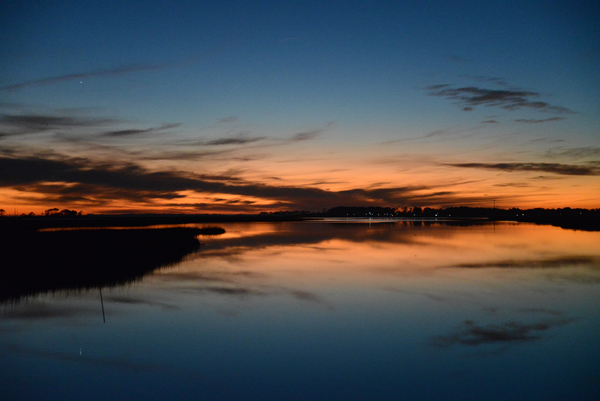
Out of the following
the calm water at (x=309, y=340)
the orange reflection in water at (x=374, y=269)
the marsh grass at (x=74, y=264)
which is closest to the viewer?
the calm water at (x=309, y=340)

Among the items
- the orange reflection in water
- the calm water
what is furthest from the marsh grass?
the orange reflection in water

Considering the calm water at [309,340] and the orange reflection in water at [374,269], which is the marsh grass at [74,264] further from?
the orange reflection in water at [374,269]

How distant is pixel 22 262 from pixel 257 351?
63.3 feet

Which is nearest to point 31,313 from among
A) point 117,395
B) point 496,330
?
point 117,395

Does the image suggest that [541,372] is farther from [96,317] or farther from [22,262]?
[22,262]

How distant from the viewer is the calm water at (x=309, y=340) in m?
9.30

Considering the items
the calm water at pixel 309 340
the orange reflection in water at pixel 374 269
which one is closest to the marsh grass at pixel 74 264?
the calm water at pixel 309 340

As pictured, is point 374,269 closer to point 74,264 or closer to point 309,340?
point 309,340

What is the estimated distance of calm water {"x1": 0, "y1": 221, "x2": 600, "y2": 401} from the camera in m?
9.30

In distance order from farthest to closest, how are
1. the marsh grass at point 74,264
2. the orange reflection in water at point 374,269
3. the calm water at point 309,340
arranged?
1. the orange reflection in water at point 374,269
2. the marsh grass at point 74,264
3. the calm water at point 309,340

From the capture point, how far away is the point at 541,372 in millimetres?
10102

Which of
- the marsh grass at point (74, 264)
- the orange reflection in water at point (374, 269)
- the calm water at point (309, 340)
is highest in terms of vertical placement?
the marsh grass at point (74, 264)

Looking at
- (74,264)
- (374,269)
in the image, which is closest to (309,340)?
(374,269)

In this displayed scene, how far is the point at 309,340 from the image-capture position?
12.4 meters
